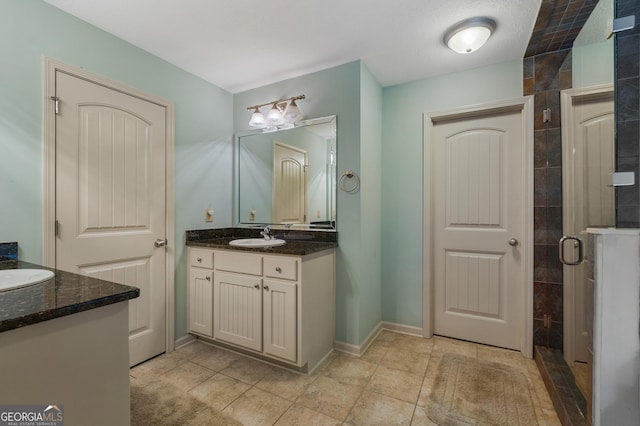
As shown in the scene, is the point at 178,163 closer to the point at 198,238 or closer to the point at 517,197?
the point at 198,238

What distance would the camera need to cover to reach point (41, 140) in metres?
1.63

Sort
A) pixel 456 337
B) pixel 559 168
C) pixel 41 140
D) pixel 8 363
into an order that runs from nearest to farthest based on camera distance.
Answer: pixel 8 363, pixel 41 140, pixel 559 168, pixel 456 337

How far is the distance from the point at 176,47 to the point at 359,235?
1965 mm

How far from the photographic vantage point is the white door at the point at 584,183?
130 cm

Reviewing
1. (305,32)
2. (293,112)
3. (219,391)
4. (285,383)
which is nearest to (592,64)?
(305,32)

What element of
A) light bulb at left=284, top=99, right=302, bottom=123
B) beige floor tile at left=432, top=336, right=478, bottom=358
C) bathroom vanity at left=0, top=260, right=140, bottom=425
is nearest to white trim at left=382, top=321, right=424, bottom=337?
beige floor tile at left=432, top=336, right=478, bottom=358

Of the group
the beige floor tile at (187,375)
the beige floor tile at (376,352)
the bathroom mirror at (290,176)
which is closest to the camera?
the beige floor tile at (187,375)

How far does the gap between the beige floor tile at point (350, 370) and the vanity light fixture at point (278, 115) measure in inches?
78.4

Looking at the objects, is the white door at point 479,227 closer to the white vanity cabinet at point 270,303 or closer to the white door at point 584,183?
→ the white door at point 584,183

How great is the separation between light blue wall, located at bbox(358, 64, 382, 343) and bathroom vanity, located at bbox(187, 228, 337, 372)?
280 mm

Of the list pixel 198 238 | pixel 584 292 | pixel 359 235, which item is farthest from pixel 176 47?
pixel 584 292

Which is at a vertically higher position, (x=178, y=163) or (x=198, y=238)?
(x=178, y=163)

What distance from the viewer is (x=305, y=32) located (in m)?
1.92

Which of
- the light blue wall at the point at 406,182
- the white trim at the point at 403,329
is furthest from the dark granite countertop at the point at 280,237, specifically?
the white trim at the point at 403,329
